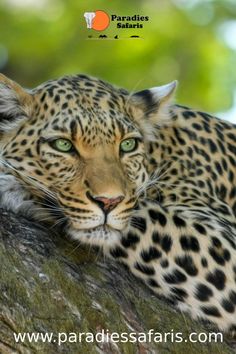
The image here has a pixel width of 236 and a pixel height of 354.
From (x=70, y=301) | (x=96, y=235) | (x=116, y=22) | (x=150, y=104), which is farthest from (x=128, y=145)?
(x=116, y=22)

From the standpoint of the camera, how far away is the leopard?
709cm

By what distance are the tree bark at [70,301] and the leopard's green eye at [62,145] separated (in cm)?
67

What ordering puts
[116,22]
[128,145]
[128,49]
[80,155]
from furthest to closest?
[128,49] < [116,22] < [128,145] < [80,155]

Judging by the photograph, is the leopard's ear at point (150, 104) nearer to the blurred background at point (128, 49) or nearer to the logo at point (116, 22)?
the logo at point (116, 22)

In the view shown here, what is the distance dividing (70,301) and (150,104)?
226cm

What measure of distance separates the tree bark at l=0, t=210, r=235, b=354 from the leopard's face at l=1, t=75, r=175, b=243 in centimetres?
28

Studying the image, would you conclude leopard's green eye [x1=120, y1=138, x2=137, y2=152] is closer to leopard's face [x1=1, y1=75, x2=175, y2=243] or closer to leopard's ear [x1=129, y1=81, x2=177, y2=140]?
leopard's face [x1=1, y1=75, x2=175, y2=243]

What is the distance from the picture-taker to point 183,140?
887 centimetres

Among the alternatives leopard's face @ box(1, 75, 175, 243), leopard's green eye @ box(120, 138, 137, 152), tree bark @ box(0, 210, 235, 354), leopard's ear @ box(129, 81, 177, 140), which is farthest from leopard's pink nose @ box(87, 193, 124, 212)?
leopard's ear @ box(129, 81, 177, 140)

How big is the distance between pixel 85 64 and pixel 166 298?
722 centimetres

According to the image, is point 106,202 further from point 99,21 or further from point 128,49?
point 128,49

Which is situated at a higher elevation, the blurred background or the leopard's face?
the blurred background

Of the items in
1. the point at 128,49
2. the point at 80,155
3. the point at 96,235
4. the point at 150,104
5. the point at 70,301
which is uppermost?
the point at 128,49

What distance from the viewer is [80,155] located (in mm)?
7379
